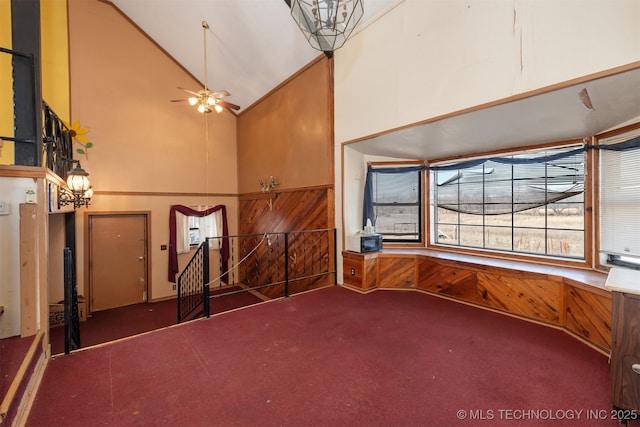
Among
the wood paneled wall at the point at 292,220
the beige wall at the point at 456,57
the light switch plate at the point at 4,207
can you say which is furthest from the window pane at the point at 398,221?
the light switch plate at the point at 4,207

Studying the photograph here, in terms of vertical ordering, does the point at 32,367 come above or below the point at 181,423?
above

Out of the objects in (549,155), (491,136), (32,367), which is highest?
(491,136)

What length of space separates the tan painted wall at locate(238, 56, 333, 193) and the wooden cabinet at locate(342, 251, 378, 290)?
4.28ft

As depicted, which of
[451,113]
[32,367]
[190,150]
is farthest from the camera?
[190,150]

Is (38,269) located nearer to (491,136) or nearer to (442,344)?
(442,344)

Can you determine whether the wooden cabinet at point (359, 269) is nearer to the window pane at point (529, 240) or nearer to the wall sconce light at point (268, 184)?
the window pane at point (529, 240)

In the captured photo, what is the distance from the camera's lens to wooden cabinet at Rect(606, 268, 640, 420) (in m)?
1.61

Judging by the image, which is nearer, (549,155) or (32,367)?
(32,367)

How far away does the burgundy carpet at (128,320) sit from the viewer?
14.7 ft

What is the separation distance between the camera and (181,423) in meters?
1.65

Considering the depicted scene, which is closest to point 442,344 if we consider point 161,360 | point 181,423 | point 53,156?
point 181,423

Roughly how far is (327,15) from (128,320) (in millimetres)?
6007

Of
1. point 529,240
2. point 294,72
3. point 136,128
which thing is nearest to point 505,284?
point 529,240

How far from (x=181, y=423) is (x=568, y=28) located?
4043 mm
